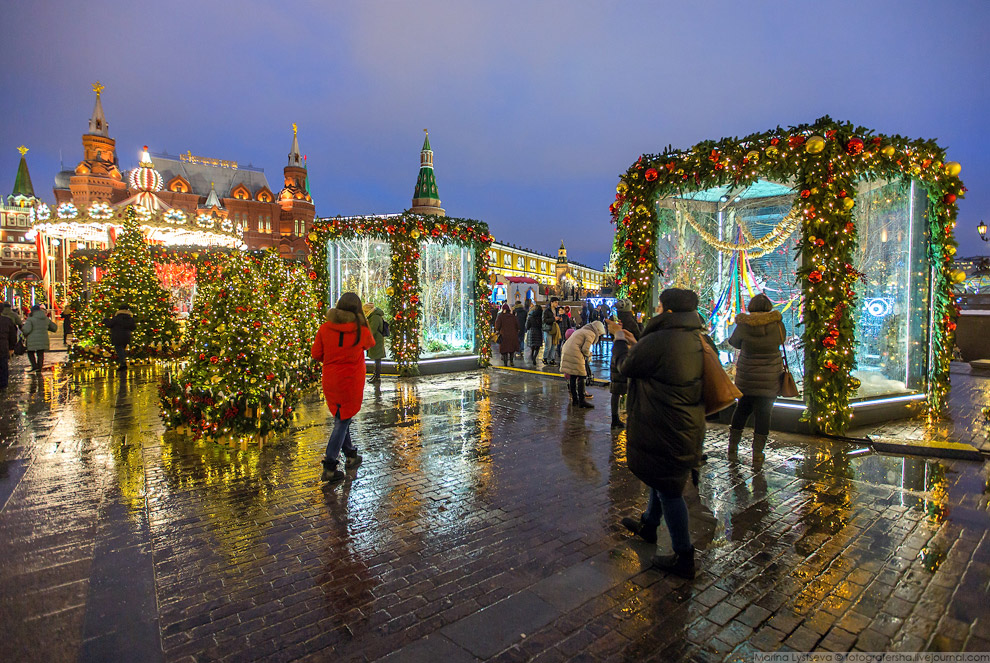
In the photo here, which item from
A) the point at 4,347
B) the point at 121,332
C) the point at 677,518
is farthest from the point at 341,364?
the point at 121,332

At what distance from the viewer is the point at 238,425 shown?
674cm

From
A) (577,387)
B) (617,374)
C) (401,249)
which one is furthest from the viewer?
(401,249)

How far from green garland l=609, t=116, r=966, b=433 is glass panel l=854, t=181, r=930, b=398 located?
0.22 meters

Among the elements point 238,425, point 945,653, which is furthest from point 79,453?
point 945,653

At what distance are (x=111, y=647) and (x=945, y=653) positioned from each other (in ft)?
14.1

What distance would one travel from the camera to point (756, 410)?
611 centimetres

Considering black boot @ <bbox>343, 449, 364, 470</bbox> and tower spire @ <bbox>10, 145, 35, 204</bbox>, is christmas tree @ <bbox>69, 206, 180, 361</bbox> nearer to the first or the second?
black boot @ <bbox>343, 449, 364, 470</bbox>

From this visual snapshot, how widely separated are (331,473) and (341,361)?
1.14m

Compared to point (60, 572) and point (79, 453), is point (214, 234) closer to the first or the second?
point (79, 453)

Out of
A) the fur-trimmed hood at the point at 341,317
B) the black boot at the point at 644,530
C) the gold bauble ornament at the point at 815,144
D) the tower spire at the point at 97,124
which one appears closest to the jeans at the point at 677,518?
the black boot at the point at 644,530

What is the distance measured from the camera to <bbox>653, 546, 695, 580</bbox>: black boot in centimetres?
339

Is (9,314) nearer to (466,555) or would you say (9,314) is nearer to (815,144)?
(466,555)

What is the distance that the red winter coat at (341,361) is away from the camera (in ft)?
17.4

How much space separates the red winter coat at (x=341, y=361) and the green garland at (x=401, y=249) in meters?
7.15
